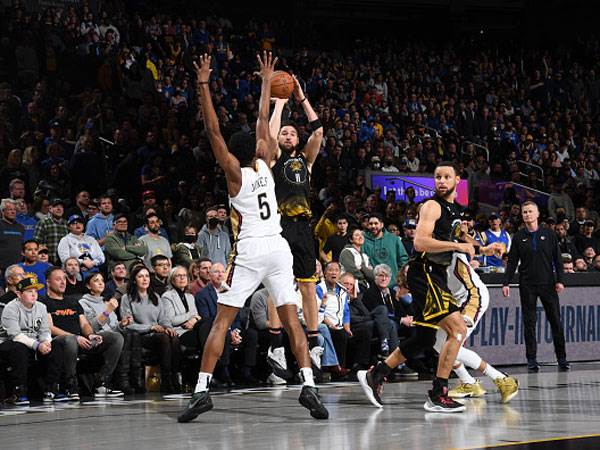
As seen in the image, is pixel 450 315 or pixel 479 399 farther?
pixel 479 399

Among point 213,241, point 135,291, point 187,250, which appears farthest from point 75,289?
point 213,241

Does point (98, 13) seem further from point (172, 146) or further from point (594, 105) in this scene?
point (594, 105)

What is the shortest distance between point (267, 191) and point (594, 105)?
21.4 metres

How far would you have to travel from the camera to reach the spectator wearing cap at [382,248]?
14.6 m

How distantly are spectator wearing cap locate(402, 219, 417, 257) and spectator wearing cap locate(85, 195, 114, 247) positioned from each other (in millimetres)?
4523

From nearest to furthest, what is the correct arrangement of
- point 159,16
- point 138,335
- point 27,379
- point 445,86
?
point 27,379 < point 138,335 < point 159,16 < point 445,86

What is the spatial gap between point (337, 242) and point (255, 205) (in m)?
6.78

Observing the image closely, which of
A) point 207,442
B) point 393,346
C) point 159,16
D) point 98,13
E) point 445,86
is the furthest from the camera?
point 445,86

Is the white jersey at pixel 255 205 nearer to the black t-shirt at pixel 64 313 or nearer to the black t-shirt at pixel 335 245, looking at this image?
the black t-shirt at pixel 64 313

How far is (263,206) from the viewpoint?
7.97 m

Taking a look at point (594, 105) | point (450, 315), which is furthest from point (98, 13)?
point (450, 315)

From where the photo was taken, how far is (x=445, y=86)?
27312 mm

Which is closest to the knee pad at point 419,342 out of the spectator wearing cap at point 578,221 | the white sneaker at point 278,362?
the white sneaker at point 278,362

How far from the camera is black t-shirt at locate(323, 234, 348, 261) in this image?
14.6 m
